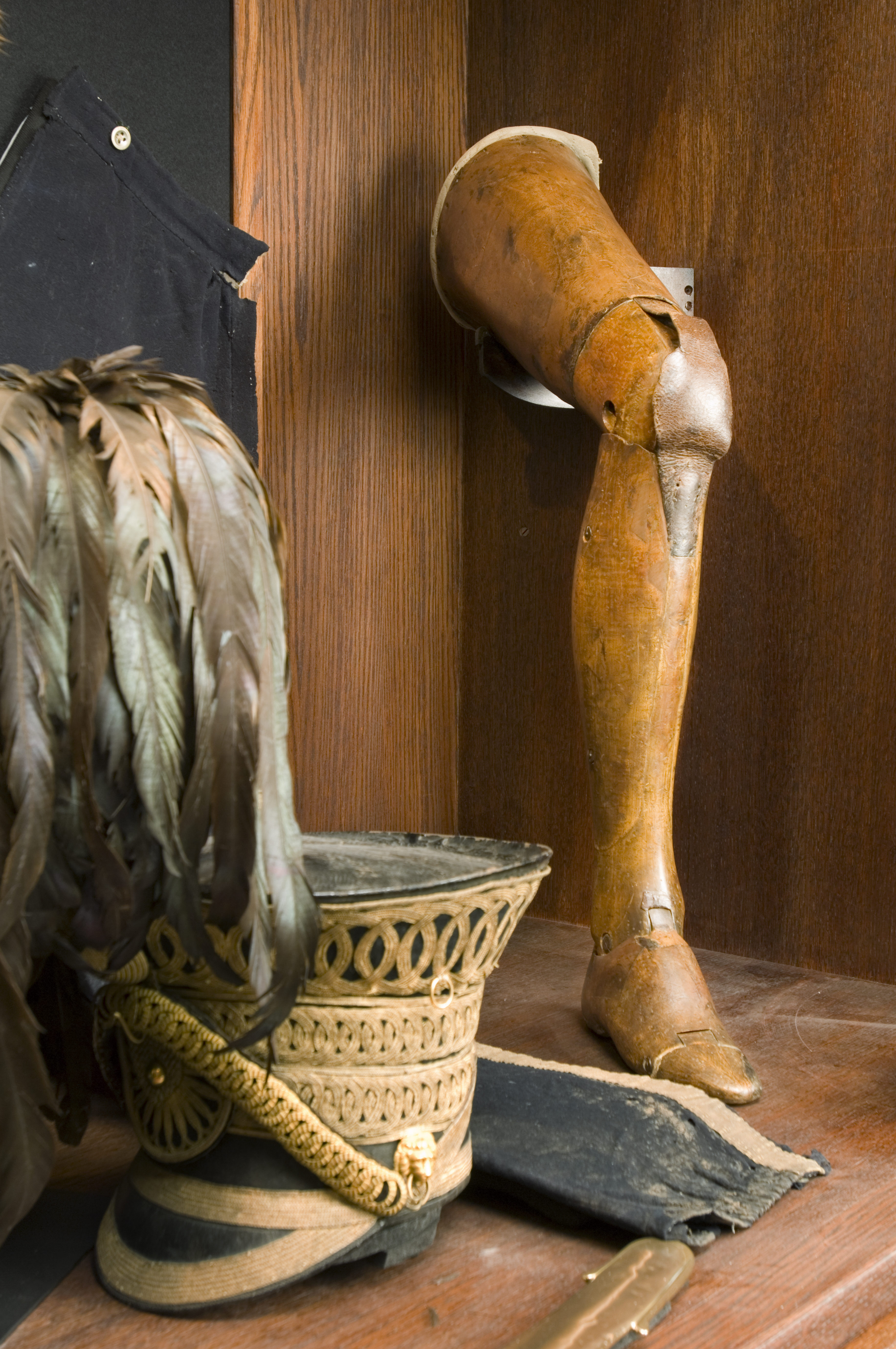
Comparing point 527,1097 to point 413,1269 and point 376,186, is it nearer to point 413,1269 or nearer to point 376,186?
point 413,1269

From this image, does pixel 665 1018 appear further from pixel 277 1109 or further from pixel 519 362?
pixel 519 362

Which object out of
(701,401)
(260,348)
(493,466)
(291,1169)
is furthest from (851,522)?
(291,1169)

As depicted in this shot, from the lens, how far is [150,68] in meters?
1.41

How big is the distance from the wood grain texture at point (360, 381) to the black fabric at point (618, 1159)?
772 millimetres

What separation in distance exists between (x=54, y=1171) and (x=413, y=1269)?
30 cm

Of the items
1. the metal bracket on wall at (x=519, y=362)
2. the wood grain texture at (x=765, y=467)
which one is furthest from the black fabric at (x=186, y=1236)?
the metal bracket on wall at (x=519, y=362)

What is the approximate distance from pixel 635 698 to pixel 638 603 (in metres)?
0.09

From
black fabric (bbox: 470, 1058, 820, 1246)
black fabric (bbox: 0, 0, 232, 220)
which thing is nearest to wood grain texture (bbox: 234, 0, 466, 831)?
black fabric (bbox: 0, 0, 232, 220)

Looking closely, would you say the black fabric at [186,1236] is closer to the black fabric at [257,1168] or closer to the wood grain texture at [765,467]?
the black fabric at [257,1168]

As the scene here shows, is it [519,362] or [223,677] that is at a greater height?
[519,362]

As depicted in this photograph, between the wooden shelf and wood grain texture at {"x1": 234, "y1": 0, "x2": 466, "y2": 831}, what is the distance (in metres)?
0.81

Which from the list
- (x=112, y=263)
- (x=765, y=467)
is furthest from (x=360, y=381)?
(x=765, y=467)

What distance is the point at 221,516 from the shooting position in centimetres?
69

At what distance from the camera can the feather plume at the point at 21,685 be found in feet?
2.04
